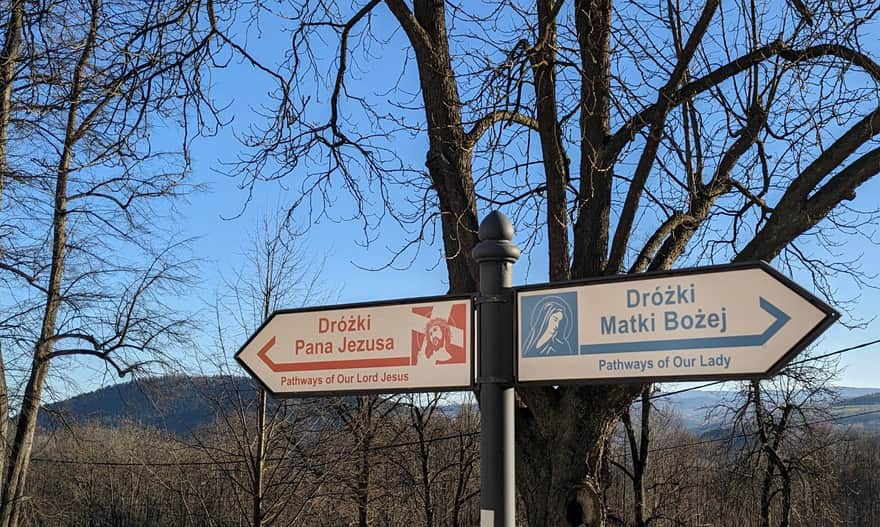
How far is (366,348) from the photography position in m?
3.01

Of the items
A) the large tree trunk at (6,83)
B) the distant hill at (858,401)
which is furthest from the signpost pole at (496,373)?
the distant hill at (858,401)

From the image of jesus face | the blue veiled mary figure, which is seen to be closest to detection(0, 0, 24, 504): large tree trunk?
the image of jesus face

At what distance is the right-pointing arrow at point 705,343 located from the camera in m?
2.46

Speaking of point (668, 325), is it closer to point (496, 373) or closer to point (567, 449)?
point (496, 373)

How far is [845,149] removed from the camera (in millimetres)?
4094

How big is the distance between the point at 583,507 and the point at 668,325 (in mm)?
1646

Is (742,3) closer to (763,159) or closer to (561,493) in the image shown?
(763,159)

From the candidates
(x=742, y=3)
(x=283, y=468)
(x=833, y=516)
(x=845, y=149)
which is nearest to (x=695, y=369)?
(x=845, y=149)

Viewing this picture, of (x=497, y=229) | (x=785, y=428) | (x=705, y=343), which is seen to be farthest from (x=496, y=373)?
(x=785, y=428)

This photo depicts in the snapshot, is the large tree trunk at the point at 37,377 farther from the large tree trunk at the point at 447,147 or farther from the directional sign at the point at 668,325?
the directional sign at the point at 668,325

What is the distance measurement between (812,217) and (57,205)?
13009mm

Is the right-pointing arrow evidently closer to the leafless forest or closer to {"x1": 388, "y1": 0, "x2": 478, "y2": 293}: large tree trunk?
{"x1": 388, "y1": 0, "x2": 478, "y2": 293}: large tree trunk

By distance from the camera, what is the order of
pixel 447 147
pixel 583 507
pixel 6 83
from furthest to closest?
Result: pixel 6 83 < pixel 447 147 < pixel 583 507

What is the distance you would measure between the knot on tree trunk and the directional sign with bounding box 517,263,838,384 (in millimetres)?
1494
